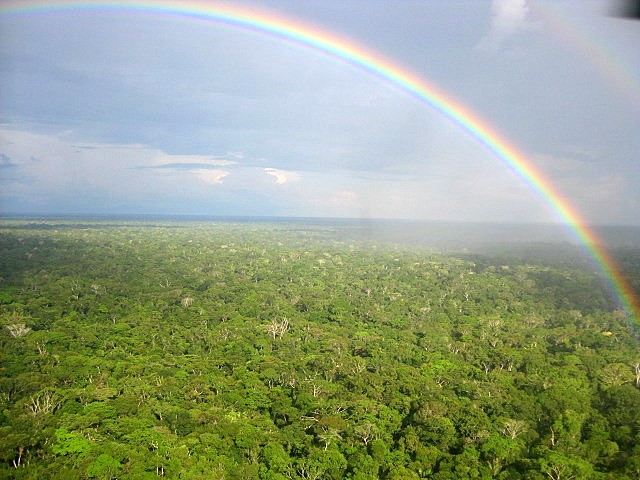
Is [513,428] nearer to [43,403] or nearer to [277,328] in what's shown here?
[277,328]

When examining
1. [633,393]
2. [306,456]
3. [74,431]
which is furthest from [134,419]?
[633,393]

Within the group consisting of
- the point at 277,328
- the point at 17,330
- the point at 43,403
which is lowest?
the point at 43,403

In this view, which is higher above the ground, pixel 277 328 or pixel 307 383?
pixel 277 328

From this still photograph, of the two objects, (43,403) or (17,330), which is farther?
(17,330)

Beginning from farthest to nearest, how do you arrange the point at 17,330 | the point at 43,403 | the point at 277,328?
the point at 277,328
the point at 17,330
the point at 43,403

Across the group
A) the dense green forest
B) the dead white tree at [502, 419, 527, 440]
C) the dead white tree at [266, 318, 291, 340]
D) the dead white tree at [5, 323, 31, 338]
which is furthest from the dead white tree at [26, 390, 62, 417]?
the dead white tree at [502, 419, 527, 440]

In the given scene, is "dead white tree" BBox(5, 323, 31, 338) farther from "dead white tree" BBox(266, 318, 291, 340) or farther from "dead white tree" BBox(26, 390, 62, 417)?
"dead white tree" BBox(266, 318, 291, 340)

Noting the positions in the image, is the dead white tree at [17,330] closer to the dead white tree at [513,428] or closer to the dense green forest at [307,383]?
the dense green forest at [307,383]

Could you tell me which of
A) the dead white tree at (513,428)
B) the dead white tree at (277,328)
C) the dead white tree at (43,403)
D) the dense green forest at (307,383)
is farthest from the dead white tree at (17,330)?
the dead white tree at (513,428)

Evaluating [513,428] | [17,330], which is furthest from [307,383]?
[17,330]
